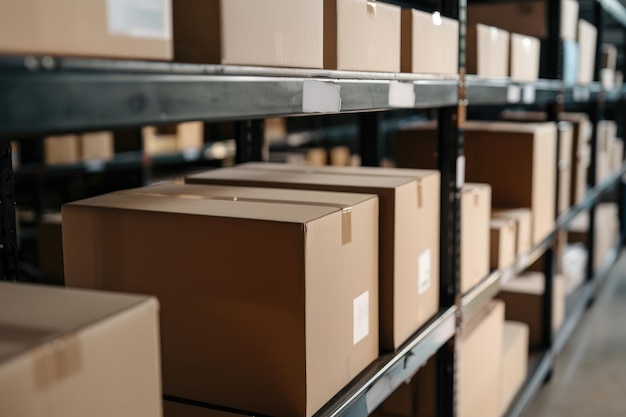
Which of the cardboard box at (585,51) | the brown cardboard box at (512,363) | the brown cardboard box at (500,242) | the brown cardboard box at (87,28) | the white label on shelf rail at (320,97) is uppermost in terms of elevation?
the cardboard box at (585,51)

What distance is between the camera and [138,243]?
49.4 inches

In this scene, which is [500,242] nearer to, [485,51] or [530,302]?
[485,51]

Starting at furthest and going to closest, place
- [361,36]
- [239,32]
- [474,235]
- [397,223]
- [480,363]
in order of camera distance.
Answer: [480,363], [474,235], [397,223], [361,36], [239,32]

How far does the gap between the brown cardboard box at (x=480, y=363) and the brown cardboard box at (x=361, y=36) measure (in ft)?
3.03

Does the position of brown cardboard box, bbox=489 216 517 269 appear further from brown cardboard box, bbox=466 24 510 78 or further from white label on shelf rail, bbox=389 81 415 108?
white label on shelf rail, bbox=389 81 415 108

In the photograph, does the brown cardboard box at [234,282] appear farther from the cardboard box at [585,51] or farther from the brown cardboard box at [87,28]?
the cardboard box at [585,51]

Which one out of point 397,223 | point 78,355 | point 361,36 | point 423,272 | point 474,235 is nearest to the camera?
point 78,355

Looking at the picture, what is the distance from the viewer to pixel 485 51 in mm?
2289

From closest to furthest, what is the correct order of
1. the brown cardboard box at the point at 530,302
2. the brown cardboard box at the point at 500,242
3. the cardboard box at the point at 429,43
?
the cardboard box at the point at 429,43 → the brown cardboard box at the point at 500,242 → the brown cardboard box at the point at 530,302

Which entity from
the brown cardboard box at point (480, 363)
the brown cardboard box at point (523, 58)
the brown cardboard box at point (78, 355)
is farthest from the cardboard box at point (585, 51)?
the brown cardboard box at point (78, 355)

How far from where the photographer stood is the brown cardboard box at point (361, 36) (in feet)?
4.38

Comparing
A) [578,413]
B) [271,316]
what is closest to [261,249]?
[271,316]

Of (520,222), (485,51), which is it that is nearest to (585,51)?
(520,222)

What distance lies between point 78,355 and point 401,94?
3.36 ft
